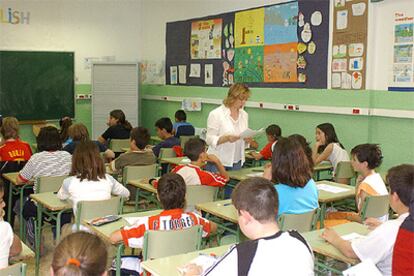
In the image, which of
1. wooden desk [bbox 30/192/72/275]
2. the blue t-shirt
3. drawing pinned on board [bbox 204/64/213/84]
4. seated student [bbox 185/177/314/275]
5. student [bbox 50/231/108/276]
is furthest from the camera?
drawing pinned on board [bbox 204/64/213/84]

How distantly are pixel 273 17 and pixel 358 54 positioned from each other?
158 cm

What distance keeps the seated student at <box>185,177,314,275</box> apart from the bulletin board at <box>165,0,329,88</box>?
490cm

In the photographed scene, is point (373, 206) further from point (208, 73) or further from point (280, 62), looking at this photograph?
point (208, 73)

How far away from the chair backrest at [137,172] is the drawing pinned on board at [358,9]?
3.09m

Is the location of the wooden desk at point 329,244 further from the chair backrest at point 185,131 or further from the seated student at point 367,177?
the chair backrest at point 185,131

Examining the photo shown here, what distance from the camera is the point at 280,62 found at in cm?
735

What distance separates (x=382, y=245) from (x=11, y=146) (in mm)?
4291

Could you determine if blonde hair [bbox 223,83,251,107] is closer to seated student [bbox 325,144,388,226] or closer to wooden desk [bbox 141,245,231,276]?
seated student [bbox 325,144,388,226]

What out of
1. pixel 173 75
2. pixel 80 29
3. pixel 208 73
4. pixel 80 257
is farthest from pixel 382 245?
pixel 80 29

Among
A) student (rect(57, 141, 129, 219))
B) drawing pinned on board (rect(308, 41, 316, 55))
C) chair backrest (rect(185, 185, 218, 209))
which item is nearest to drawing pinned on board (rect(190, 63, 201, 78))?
drawing pinned on board (rect(308, 41, 316, 55))

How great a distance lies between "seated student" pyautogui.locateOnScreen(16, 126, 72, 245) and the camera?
4.83 metres

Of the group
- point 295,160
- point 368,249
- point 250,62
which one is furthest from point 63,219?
point 250,62

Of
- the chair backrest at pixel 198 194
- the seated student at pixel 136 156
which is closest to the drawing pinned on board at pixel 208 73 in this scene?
the seated student at pixel 136 156

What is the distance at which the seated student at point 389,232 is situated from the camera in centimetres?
245
